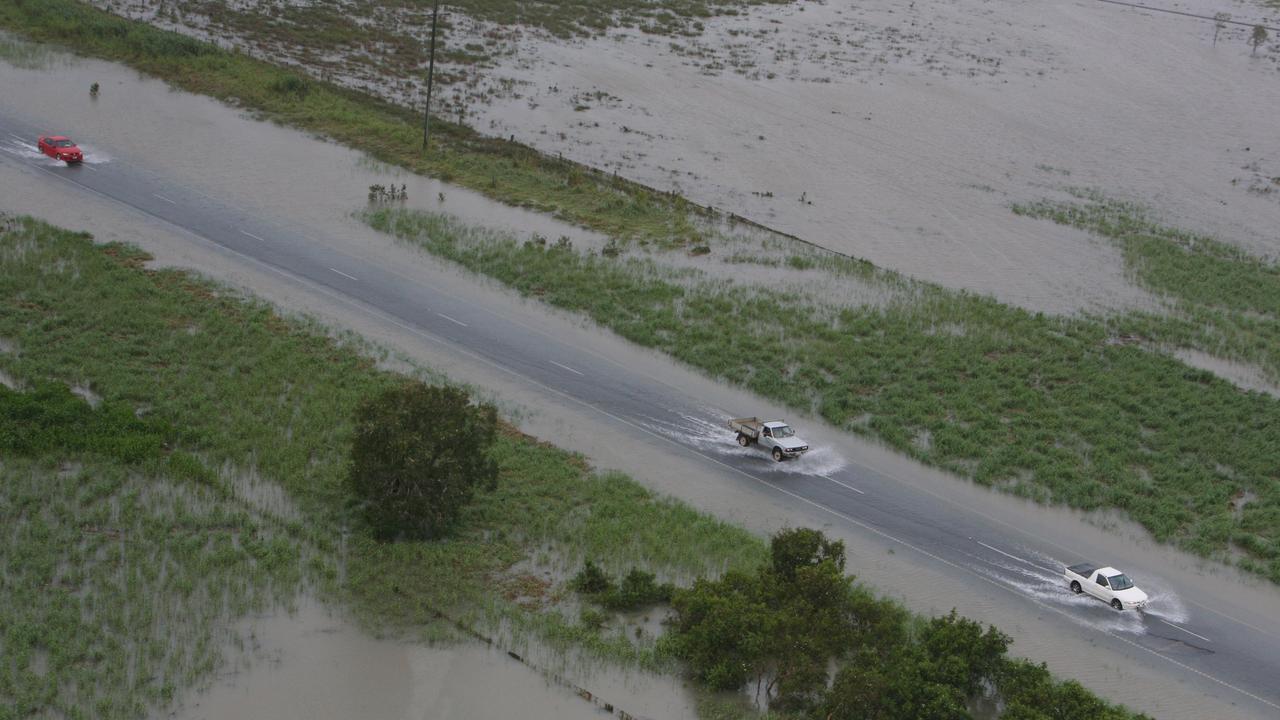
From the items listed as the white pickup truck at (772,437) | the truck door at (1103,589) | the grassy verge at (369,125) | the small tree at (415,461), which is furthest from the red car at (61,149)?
the truck door at (1103,589)

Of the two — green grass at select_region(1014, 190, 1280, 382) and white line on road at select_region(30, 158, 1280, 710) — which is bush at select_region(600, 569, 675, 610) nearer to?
white line on road at select_region(30, 158, 1280, 710)

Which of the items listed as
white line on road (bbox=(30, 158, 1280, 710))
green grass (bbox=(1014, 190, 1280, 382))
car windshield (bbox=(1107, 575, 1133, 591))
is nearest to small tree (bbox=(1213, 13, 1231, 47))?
green grass (bbox=(1014, 190, 1280, 382))

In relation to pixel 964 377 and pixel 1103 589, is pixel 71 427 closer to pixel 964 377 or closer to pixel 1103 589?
pixel 1103 589

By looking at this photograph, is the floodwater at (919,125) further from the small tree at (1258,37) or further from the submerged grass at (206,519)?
the submerged grass at (206,519)

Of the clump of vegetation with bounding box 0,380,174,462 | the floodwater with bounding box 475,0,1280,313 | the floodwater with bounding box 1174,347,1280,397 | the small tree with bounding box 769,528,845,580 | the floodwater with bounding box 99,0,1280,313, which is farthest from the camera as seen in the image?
the floodwater with bounding box 99,0,1280,313

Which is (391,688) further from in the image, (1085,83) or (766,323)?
(1085,83)

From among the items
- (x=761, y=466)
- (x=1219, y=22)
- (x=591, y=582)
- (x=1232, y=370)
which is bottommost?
(x=591, y=582)

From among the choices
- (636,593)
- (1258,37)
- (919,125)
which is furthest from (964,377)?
(1258,37)
